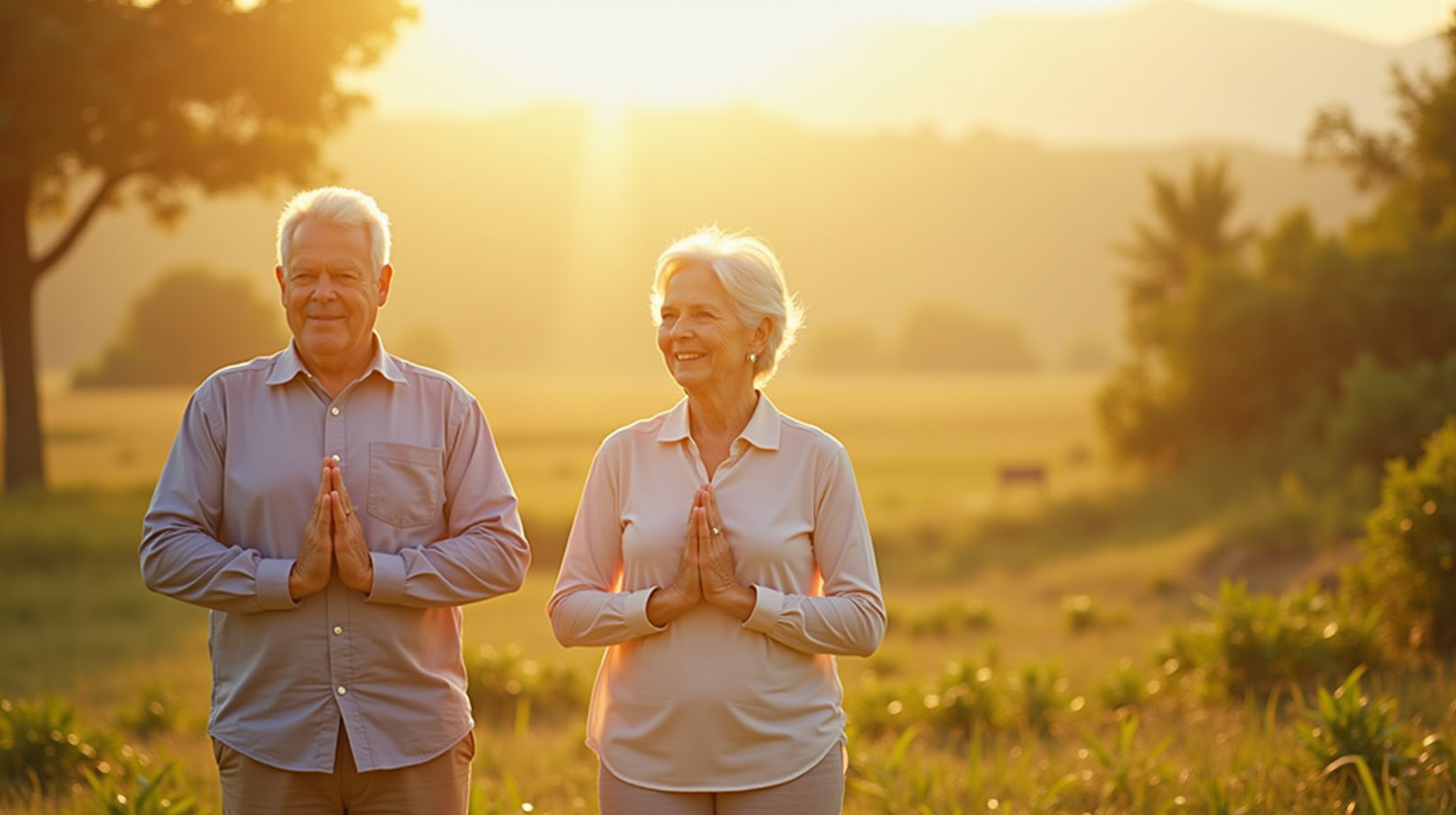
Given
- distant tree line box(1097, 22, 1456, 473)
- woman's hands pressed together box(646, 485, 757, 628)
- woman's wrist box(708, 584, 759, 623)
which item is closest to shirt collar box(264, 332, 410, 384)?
woman's hands pressed together box(646, 485, 757, 628)

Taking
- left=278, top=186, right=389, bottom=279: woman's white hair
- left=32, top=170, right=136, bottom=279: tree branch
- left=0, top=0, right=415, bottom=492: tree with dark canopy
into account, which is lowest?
left=278, top=186, right=389, bottom=279: woman's white hair

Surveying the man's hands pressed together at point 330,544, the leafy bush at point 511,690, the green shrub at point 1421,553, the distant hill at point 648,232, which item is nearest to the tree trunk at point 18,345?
the leafy bush at point 511,690

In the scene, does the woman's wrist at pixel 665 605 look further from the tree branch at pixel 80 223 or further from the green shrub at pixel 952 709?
the tree branch at pixel 80 223

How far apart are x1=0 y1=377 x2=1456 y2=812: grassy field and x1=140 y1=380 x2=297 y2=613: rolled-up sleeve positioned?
1.81 metres

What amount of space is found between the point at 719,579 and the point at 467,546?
68cm

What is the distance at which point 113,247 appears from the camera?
511 ft

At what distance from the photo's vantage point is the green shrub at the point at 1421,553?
817 centimetres

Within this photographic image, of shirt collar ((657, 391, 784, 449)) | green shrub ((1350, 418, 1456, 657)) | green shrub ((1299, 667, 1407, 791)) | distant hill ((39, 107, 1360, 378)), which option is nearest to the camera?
shirt collar ((657, 391, 784, 449))

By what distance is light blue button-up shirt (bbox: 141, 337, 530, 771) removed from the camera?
3500 mm

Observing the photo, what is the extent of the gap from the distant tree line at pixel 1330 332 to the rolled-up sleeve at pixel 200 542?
17.7m

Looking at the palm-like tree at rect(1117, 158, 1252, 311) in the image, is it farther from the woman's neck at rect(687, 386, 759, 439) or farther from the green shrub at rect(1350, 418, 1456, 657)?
the woman's neck at rect(687, 386, 759, 439)

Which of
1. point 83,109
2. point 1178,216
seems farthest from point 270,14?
point 1178,216

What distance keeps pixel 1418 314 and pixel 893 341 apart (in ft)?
341

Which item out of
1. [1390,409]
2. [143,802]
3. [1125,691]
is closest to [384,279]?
[143,802]
